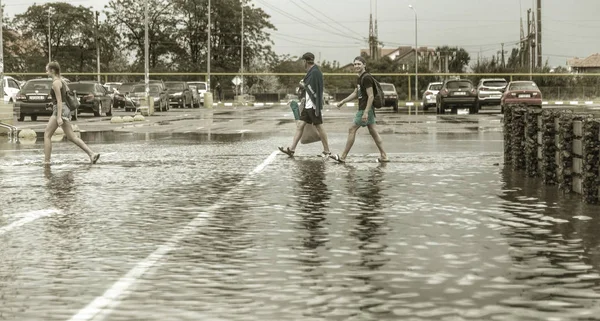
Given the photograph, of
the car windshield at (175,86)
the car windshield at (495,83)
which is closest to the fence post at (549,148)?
the car windshield at (495,83)

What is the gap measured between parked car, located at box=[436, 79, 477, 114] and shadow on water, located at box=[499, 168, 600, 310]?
37.4m

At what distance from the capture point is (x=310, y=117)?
749 inches

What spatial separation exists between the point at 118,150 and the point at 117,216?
1115 centimetres

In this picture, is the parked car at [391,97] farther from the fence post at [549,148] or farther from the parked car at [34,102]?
the fence post at [549,148]

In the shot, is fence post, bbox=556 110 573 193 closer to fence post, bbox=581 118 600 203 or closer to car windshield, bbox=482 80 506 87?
fence post, bbox=581 118 600 203

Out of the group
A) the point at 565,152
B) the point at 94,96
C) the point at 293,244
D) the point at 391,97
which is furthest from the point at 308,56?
the point at 391,97

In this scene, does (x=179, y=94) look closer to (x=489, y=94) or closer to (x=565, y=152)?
(x=489, y=94)

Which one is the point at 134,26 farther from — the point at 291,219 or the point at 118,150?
the point at 291,219

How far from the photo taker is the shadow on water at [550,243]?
6.89 metres

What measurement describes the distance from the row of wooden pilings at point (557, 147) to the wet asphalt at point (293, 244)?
279mm

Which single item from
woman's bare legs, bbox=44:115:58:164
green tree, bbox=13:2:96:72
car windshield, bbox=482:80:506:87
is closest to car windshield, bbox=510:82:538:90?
car windshield, bbox=482:80:506:87

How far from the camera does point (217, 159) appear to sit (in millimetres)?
18891

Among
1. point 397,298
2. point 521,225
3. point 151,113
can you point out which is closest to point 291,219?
point 521,225

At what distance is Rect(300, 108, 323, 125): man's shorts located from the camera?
1892cm
